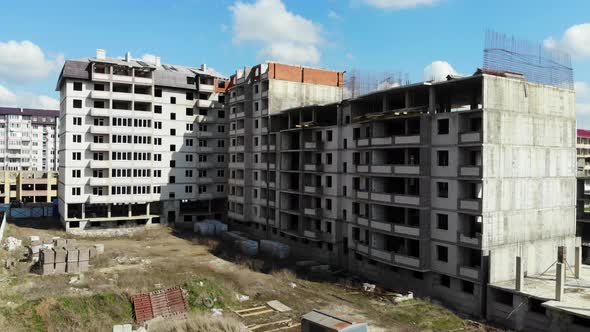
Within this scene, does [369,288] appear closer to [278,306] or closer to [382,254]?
[382,254]

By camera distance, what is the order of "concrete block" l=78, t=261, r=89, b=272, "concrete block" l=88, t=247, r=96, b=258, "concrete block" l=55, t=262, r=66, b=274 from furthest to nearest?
"concrete block" l=88, t=247, r=96, b=258
"concrete block" l=78, t=261, r=89, b=272
"concrete block" l=55, t=262, r=66, b=274

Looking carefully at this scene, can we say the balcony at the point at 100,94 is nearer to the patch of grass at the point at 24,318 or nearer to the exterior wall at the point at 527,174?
the patch of grass at the point at 24,318

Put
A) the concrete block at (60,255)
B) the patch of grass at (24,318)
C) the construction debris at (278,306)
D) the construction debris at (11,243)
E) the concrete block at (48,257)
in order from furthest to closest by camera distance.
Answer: the construction debris at (11,243) → the concrete block at (60,255) → the concrete block at (48,257) → the construction debris at (278,306) → the patch of grass at (24,318)

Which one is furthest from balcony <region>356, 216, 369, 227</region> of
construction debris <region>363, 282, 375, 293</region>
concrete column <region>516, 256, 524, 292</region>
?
concrete column <region>516, 256, 524, 292</region>

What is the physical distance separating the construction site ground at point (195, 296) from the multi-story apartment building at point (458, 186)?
3481 millimetres

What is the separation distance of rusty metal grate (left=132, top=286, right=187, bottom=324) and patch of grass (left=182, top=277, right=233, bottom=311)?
927 millimetres

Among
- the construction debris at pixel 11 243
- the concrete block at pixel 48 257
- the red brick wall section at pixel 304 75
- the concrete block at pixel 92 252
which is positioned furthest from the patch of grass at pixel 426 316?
the construction debris at pixel 11 243

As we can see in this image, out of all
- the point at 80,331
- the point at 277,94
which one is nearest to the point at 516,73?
the point at 277,94

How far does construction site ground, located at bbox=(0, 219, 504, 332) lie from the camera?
30.4m

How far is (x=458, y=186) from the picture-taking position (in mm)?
35906

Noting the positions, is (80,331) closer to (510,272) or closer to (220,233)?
(510,272)

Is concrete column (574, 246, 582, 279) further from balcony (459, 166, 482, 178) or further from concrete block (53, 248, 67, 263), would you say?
concrete block (53, 248, 67, 263)

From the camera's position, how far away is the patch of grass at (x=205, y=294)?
35125 mm

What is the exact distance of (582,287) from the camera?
34469 mm
